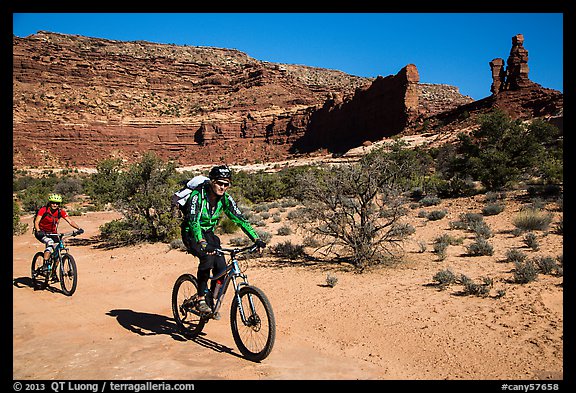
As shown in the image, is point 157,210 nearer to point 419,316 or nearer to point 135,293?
point 135,293

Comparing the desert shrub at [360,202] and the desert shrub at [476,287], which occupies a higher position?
the desert shrub at [360,202]

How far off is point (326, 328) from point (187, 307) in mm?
1988

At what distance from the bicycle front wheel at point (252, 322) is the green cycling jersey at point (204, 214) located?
69cm

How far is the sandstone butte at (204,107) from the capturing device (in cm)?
4916

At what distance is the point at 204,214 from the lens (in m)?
4.85

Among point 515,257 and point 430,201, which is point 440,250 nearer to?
point 515,257

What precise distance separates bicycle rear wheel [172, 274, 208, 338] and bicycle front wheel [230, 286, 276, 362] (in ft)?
2.02

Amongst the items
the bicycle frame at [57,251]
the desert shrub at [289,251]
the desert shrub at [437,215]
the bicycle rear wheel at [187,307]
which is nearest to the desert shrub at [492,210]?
the desert shrub at [437,215]

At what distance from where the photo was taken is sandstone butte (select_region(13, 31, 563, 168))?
49.2 metres

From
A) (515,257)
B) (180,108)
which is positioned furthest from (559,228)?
(180,108)

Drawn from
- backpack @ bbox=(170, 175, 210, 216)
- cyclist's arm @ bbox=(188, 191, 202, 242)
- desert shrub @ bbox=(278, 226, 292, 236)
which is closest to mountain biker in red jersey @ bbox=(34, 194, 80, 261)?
backpack @ bbox=(170, 175, 210, 216)

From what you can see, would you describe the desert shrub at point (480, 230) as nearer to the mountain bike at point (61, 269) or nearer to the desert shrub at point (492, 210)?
the desert shrub at point (492, 210)

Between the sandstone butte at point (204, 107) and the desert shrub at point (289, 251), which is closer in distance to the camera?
the desert shrub at point (289, 251)
